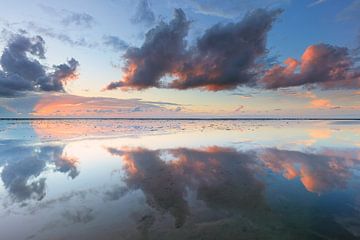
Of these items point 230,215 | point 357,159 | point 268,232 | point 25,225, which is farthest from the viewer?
point 357,159

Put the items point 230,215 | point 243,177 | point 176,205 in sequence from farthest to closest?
point 243,177 < point 176,205 < point 230,215

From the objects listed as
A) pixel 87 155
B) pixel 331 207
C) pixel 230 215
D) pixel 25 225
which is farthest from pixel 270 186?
pixel 87 155

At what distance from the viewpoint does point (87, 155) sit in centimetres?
2009

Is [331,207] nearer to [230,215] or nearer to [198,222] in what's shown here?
[230,215]

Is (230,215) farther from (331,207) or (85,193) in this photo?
(85,193)

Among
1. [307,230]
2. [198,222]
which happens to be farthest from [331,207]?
[198,222]

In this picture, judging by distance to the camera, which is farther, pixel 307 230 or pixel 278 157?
pixel 278 157

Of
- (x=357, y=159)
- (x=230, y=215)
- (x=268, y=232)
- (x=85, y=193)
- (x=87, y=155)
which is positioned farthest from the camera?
(x=87, y=155)

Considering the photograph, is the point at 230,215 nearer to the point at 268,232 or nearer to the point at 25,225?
the point at 268,232

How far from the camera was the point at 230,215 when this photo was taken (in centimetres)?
855

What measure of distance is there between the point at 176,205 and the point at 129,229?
237cm

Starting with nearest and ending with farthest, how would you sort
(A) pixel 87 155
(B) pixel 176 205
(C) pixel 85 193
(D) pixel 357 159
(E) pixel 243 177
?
1. (B) pixel 176 205
2. (C) pixel 85 193
3. (E) pixel 243 177
4. (D) pixel 357 159
5. (A) pixel 87 155

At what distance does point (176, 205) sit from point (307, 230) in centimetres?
422

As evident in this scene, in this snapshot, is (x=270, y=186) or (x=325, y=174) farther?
(x=325, y=174)
